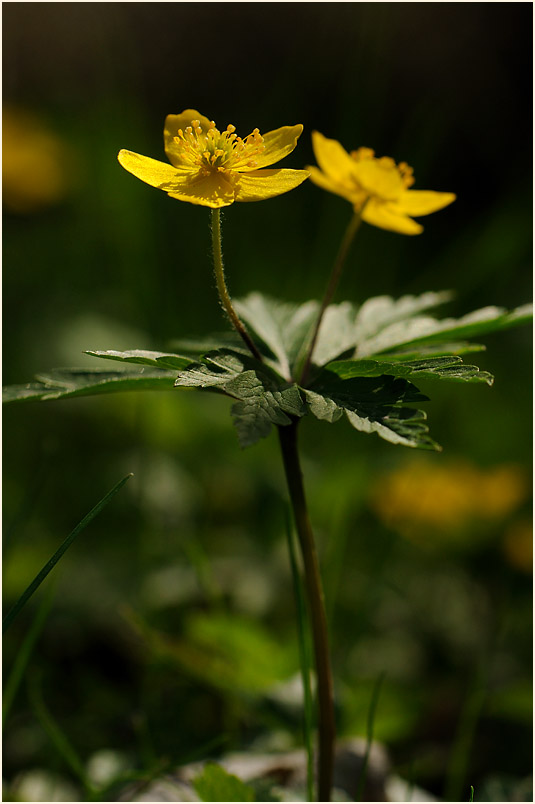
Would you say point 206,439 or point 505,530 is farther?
point 206,439

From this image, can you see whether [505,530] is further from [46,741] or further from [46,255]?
[46,255]

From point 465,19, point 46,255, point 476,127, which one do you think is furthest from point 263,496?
point 465,19

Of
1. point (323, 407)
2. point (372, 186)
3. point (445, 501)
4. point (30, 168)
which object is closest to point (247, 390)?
point (323, 407)

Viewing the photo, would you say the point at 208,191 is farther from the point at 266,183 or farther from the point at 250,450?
the point at 250,450

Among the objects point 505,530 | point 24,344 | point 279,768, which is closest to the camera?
point 279,768

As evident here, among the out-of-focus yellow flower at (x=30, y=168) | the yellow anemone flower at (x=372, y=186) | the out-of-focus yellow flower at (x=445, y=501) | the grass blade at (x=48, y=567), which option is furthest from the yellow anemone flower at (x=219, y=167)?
the out-of-focus yellow flower at (x=30, y=168)
